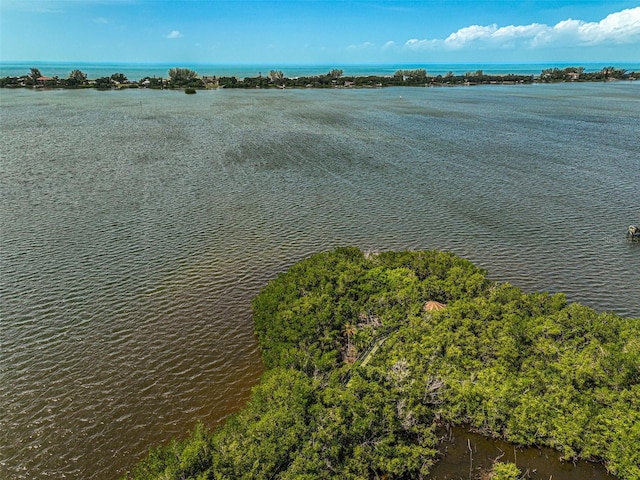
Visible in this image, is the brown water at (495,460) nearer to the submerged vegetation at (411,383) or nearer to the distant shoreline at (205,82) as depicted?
the submerged vegetation at (411,383)

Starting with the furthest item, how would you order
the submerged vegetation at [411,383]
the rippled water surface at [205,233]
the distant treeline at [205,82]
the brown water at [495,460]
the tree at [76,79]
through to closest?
the distant treeline at [205,82], the tree at [76,79], the rippled water surface at [205,233], the brown water at [495,460], the submerged vegetation at [411,383]

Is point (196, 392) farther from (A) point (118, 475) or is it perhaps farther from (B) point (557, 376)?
(B) point (557, 376)

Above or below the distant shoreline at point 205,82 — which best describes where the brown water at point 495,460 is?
below

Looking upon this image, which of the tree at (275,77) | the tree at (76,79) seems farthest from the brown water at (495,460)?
the tree at (76,79)

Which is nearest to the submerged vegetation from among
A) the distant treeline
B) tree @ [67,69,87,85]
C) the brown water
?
the brown water

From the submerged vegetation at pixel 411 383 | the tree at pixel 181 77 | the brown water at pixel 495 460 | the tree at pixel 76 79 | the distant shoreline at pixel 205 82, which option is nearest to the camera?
the submerged vegetation at pixel 411 383

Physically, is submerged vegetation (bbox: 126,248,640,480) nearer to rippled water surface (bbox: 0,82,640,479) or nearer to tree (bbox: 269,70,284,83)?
rippled water surface (bbox: 0,82,640,479)

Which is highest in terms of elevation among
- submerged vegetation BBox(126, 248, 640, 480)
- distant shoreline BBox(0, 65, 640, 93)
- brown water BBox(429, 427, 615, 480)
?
distant shoreline BBox(0, 65, 640, 93)
